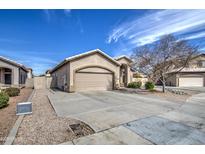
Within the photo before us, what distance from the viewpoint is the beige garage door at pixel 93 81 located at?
1478 cm

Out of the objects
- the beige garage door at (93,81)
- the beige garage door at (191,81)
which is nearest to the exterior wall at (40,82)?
the beige garage door at (93,81)

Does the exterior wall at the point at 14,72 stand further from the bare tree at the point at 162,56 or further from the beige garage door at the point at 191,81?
the beige garage door at the point at 191,81

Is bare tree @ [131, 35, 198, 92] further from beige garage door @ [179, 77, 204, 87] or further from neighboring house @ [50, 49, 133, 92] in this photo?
beige garage door @ [179, 77, 204, 87]

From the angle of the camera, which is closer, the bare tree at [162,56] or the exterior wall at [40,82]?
the bare tree at [162,56]

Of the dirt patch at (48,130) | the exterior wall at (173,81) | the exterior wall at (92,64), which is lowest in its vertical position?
the dirt patch at (48,130)

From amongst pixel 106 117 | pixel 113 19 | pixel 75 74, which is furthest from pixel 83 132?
pixel 75 74

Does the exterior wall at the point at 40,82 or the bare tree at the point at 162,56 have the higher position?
the bare tree at the point at 162,56

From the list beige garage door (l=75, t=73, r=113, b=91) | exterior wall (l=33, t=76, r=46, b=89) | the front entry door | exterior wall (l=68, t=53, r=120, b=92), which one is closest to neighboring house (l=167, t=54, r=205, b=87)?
exterior wall (l=68, t=53, r=120, b=92)

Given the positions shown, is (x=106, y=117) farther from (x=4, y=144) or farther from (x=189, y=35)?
(x=189, y=35)

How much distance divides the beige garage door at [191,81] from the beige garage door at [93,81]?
17759 mm

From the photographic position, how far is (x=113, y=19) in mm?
9688

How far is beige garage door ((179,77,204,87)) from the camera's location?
26.1 metres

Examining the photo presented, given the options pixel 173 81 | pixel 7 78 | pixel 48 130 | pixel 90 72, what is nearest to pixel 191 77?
pixel 173 81

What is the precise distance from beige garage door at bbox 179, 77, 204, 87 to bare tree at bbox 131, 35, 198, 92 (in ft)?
47.2
